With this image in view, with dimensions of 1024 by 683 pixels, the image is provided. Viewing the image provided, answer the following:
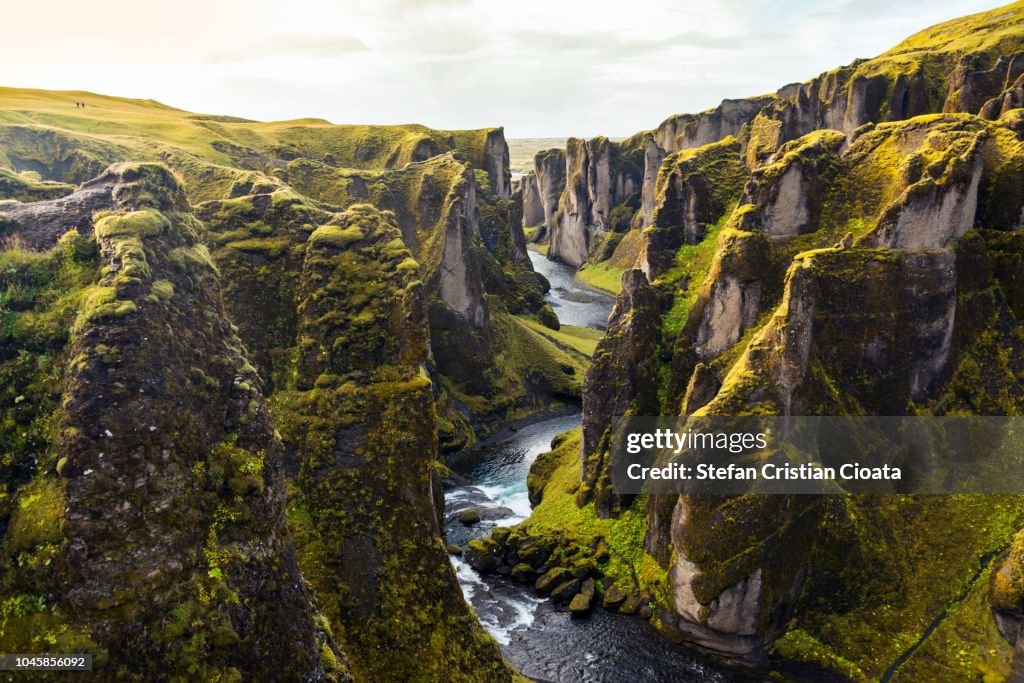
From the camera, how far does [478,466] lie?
81125mm

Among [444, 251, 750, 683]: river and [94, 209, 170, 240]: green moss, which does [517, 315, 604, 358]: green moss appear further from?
[94, 209, 170, 240]: green moss

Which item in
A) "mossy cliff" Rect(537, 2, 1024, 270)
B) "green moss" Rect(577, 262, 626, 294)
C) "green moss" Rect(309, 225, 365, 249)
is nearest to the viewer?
"green moss" Rect(309, 225, 365, 249)

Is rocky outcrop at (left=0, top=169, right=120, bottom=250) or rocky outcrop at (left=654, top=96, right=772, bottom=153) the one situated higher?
rocky outcrop at (left=654, top=96, right=772, bottom=153)

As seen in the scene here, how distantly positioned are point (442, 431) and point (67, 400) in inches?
2560

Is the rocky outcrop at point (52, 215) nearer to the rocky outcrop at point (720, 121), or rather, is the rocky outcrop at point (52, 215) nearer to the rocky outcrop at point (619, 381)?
the rocky outcrop at point (619, 381)

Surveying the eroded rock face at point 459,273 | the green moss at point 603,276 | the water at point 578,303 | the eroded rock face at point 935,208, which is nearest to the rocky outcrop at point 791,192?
the eroded rock face at point 935,208

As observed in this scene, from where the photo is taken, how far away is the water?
150 metres

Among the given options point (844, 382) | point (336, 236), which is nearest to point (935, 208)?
point (844, 382)

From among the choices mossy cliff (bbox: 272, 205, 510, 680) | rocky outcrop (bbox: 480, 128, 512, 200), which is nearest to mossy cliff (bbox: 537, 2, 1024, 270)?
rocky outcrop (bbox: 480, 128, 512, 200)

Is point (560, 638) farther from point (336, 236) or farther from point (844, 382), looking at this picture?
point (336, 236)

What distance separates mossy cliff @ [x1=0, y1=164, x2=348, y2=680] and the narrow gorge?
9 centimetres

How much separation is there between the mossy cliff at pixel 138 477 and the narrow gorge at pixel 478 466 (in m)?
0.09

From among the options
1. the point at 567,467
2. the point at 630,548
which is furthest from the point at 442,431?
the point at 630,548

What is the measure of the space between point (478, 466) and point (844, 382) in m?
46.2
